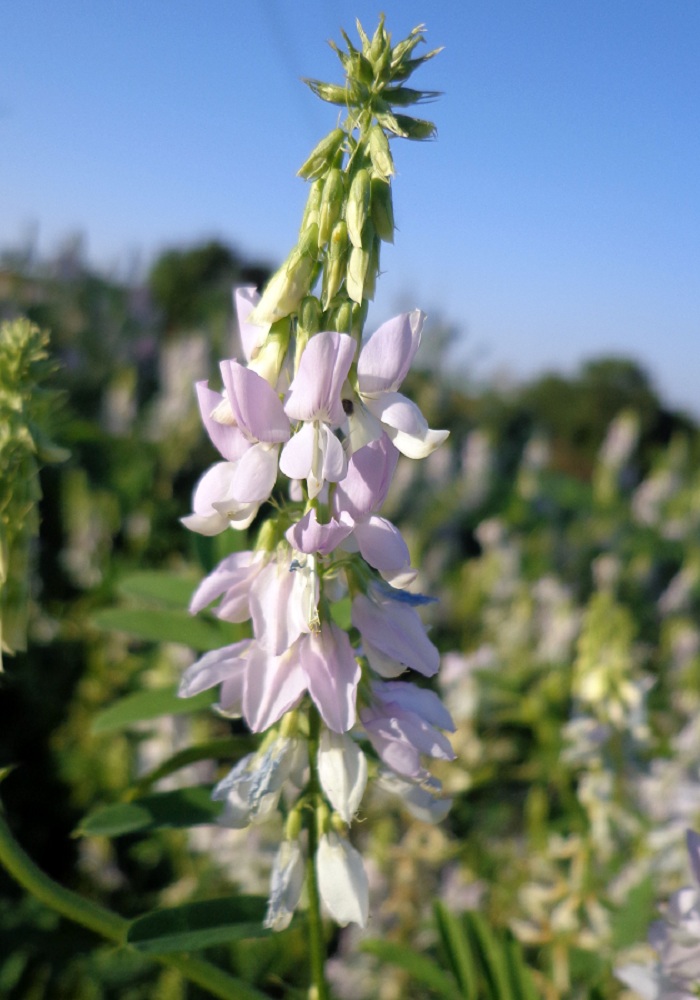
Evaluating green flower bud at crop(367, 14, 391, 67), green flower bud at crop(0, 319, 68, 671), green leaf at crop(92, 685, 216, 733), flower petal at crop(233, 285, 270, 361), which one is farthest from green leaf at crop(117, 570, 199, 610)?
green flower bud at crop(367, 14, 391, 67)

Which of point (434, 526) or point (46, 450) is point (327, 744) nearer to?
point (46, 450)

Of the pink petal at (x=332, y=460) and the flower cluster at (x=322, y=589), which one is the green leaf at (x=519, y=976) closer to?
the flower cluster at (x=322, y=589)

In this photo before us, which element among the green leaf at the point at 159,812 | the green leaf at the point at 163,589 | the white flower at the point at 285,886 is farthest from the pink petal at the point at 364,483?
the green leaf at the point at 163,589

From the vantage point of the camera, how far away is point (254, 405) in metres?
0.71

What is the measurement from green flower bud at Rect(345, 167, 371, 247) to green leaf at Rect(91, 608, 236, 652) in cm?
64

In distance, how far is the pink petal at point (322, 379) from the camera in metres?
0.69

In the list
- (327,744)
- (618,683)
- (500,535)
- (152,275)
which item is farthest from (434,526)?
(152,275)

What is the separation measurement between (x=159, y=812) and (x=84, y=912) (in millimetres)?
225

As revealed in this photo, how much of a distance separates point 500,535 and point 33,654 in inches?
80.6

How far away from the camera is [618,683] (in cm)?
207

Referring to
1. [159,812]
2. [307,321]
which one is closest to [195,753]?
[159,812]

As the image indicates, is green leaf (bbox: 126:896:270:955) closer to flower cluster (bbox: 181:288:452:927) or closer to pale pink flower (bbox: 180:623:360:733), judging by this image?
flower cluster (bbox: 181:288:452:927)

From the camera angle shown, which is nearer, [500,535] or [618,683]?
[618,683]

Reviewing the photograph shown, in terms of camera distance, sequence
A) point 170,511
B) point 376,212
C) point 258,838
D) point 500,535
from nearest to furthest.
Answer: point 376,212, point 258,838, point 170,511, point 500,535
